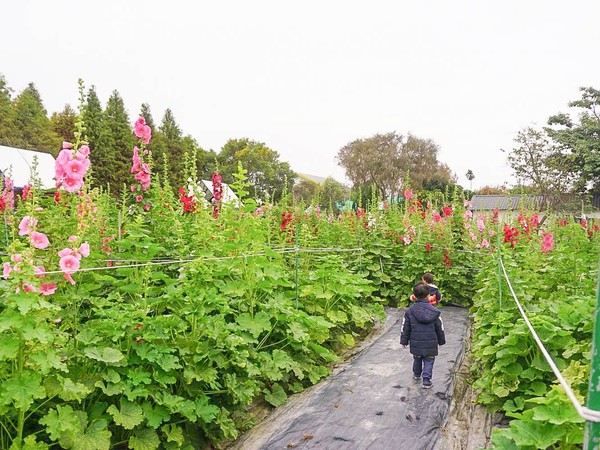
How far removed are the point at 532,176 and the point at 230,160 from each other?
3680 centimetres

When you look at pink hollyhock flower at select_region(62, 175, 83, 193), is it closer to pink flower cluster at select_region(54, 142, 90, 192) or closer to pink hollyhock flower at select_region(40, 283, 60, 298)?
pink flower cluster at select_region(54, 142, 90, 192)

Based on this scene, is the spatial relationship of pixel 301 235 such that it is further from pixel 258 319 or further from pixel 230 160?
pixel 230 160

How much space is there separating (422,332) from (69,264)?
329 centimetres

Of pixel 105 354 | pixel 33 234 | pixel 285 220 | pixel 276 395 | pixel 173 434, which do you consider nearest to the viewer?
pixel 33 234

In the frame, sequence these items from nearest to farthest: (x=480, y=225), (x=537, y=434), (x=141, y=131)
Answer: (x=537, y=434) < (x=141, y=131) < (x=480, y=225)

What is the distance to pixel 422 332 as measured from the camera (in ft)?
15.6

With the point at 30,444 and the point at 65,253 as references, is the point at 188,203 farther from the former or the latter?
the point at 30,444

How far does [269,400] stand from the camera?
4.19 m

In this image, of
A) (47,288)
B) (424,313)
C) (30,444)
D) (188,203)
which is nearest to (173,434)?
(30,444)

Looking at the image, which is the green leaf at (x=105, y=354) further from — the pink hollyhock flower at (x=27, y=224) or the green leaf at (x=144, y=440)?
the pink hollyhock flower at (x=27, y=224)

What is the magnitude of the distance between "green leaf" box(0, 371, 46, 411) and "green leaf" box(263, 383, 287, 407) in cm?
215

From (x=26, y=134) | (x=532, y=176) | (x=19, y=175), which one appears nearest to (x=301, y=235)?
(x=19, y=175)

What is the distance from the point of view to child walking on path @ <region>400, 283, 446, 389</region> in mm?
4695

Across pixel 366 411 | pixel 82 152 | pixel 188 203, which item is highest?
pixel 82 152
